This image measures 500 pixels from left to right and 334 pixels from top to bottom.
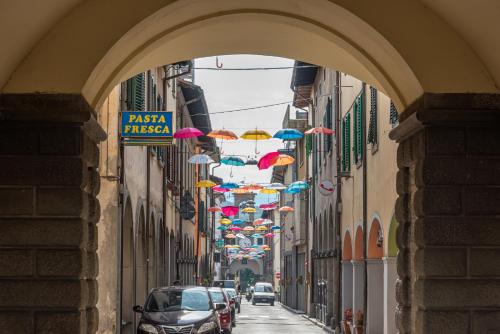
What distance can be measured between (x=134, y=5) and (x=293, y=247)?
47.9 meters

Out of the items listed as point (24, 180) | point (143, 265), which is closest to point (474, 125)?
point (24, 180)

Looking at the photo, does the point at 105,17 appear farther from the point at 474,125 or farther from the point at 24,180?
the point at 474,125

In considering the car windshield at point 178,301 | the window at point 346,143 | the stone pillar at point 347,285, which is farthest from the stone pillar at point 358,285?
the car windshield at point 178,301

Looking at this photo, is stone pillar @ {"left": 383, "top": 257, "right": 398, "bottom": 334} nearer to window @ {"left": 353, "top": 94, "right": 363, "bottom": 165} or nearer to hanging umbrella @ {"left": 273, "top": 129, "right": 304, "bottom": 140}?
window @ {"left": 353, "top": 94, "right": 363, "bottom": 165}

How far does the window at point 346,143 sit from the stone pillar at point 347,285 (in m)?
3.13

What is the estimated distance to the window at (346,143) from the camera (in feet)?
93.9

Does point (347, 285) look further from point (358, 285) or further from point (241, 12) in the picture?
point (241, 12)

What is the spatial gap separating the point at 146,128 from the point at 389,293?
258 inches

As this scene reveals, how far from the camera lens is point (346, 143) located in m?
29.2

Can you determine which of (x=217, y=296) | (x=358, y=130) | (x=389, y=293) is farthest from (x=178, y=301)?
(x=358, y=130)

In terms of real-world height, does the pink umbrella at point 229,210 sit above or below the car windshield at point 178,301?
above

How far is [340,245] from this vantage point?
3056 centimetres

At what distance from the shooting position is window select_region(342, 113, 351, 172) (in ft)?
93.9

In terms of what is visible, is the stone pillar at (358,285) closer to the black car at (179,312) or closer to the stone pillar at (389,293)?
the stone pillar at (389,293)
